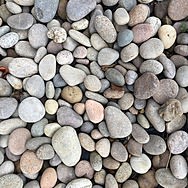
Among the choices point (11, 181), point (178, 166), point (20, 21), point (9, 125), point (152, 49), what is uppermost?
point (152, 49)

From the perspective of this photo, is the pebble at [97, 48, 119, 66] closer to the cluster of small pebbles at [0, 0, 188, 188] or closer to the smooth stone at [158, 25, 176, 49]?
the cluster of small pebbles at [0, 0, 188, 188]

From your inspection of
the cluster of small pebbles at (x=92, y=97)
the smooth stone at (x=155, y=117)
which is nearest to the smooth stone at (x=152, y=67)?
the cluster of small pebbles at (x=92, y=97)

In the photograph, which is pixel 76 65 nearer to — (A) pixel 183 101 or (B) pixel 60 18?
(B) pixel 60 18

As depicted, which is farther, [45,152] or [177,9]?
[177,9]

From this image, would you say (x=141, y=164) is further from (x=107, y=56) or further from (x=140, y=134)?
(x=107, y=56)

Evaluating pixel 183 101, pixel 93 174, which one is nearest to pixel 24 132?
pixel 93 174

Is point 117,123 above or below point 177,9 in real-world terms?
below

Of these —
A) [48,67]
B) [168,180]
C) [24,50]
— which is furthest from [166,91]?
[24,50]

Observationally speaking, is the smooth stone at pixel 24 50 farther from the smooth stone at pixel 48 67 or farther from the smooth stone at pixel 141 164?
the smooth stone at pixel 141 164
